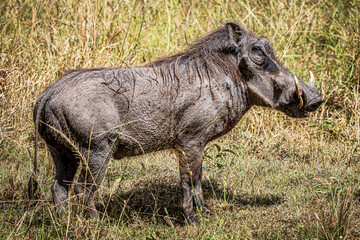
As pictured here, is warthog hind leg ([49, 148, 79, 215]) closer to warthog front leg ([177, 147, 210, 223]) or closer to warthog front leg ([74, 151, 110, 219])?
warthog front leg ([74, 151, 110, 219])

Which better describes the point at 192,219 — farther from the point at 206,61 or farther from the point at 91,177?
the point at 206,61

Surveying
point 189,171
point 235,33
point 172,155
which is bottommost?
point 172,155

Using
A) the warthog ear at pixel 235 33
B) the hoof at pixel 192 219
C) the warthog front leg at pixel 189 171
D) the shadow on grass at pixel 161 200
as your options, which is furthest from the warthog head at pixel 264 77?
the hoof at pixel 192 219

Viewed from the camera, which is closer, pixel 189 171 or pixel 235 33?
pixel 189 171

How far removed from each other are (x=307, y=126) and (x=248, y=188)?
1615mm

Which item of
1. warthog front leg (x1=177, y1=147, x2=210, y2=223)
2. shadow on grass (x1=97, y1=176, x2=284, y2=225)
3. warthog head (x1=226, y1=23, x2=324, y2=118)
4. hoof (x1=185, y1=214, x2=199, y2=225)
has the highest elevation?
warthog head (x1=226, y1=23, x2=324, y2=118)

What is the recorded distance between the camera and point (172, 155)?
4.58 m

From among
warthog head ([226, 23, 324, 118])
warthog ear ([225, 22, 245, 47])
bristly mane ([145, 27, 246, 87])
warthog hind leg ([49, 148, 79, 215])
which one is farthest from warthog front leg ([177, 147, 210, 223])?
warthog ear ([225, 22, 245, 47])

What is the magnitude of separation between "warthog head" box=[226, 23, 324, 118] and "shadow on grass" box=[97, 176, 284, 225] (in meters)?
0.81

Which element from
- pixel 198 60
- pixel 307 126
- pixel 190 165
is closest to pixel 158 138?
pixel 190 165

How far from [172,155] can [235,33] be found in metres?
1.83

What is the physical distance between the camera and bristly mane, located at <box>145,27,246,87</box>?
3068 mm

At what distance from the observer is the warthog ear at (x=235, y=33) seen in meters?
3.15

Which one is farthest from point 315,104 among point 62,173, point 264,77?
point 62,173
